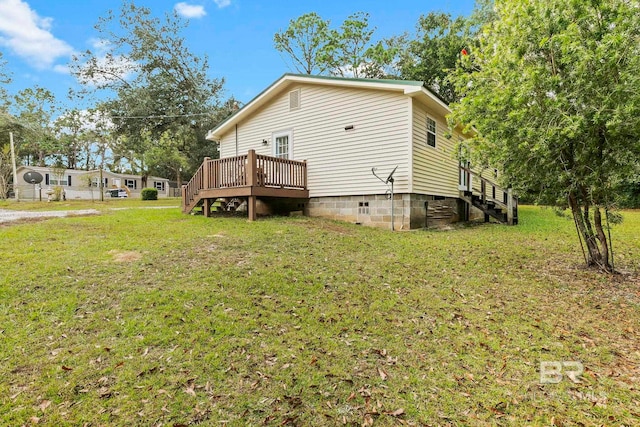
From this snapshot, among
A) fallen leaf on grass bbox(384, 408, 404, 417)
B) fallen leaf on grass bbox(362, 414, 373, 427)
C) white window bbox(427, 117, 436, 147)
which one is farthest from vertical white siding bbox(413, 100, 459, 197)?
fallen leaf on grass bbox(362, 414, 373, 427)

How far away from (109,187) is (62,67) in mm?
12404

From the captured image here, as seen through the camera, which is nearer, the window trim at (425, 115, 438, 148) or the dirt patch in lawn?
the dirt patch in lawn

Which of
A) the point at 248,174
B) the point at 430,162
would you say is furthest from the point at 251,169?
the point at 430,162

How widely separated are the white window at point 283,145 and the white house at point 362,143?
0.04 m

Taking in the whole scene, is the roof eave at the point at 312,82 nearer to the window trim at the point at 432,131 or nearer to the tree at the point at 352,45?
the window trim at the point at 432,131

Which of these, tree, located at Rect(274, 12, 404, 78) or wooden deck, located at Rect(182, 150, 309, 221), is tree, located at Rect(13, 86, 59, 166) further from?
wooden deck, located at Rect(182, 150, 309, 221)

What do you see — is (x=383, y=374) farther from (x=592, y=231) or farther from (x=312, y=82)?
(x=312, y=82)

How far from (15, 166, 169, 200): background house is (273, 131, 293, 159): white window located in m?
16.9

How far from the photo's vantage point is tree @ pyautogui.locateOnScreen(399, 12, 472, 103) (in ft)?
69.4

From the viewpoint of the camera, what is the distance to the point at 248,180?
990 centimetres

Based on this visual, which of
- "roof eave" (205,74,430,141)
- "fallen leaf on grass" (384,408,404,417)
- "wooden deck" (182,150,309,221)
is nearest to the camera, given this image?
"fallen leaf on grass" (384,408,404,417)

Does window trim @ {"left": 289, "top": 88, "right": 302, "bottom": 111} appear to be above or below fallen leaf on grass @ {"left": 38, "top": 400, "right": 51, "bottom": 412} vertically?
above

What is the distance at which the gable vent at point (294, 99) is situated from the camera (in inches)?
480

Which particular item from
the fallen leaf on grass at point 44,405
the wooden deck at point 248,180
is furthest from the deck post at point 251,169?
the fallen leaf on grass at point 44,405
